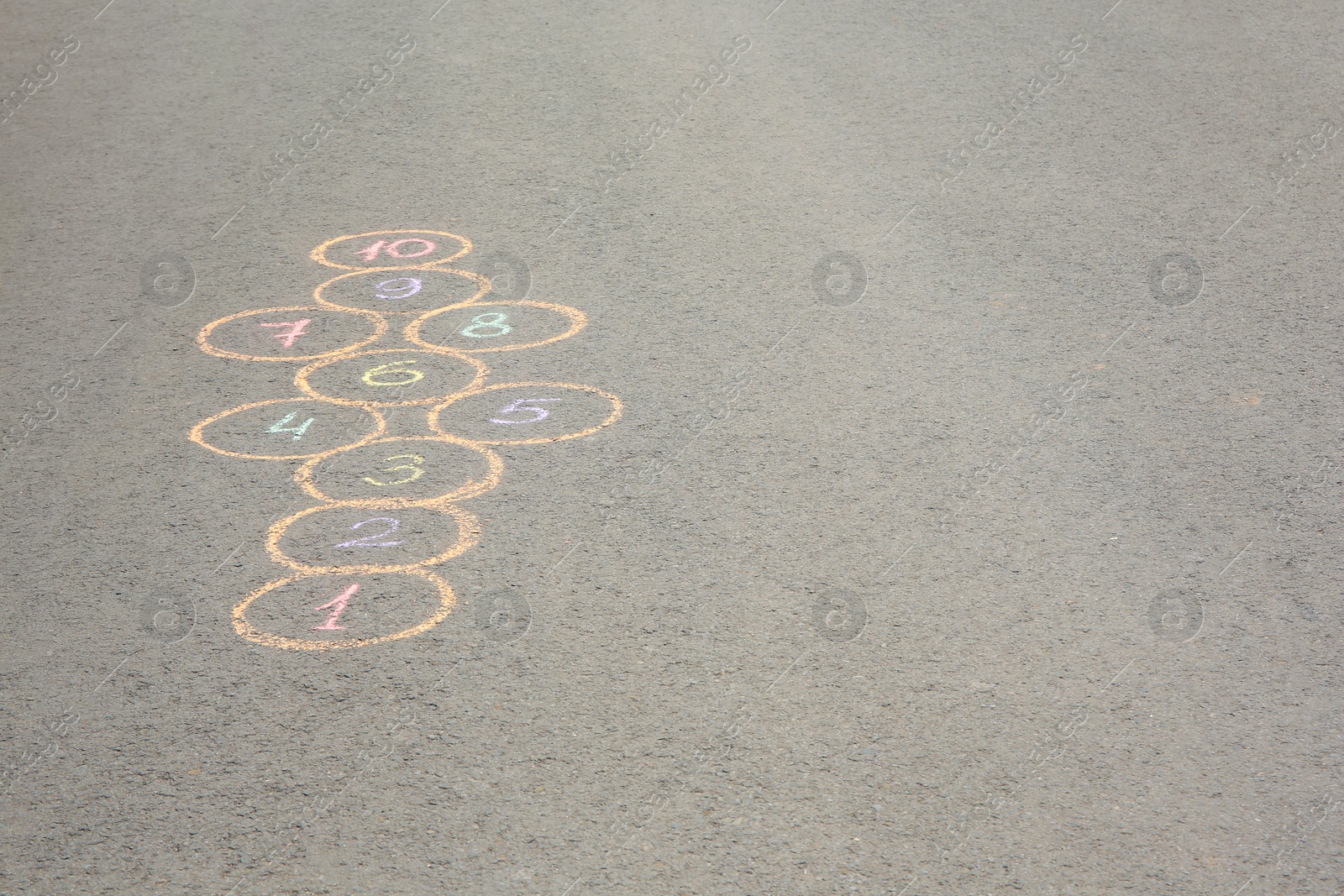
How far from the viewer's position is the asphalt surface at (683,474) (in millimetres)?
3307

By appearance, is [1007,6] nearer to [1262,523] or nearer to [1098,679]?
[1262,523]

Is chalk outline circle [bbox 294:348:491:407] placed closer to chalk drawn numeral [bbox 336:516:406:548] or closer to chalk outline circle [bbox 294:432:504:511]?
chalk outline circle [bbox 294:432:504:511]

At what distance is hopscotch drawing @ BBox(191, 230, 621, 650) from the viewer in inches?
167

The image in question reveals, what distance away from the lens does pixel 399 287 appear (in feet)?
21.4

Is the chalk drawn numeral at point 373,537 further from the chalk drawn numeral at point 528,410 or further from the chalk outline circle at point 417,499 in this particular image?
the chalk drawn numeral at point 528,410

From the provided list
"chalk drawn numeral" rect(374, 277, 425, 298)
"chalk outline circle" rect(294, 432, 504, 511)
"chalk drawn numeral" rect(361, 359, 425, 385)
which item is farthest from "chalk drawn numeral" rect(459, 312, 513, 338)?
"chalk outline circle" rect(294, 432, 504, 511)

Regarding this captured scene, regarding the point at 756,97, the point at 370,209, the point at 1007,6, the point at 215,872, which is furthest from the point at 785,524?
the point at 1007,6

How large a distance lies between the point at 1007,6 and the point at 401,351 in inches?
255

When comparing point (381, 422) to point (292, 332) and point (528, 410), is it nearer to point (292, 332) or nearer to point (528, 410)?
point (528, 410)

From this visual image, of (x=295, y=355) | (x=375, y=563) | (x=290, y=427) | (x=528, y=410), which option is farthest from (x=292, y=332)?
(x=375, y=563)

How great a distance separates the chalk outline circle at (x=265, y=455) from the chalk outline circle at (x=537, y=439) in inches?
9.0

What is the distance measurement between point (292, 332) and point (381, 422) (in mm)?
1073

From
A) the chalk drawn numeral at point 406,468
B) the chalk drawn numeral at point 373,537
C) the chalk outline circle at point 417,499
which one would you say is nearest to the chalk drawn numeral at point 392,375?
the chalk outline circle at point 417,499

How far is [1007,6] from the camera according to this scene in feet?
32.8
